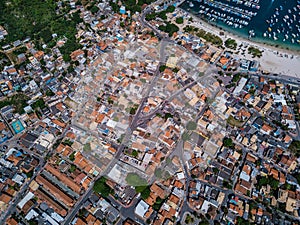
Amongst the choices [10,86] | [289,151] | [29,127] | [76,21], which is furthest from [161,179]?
[76,21]

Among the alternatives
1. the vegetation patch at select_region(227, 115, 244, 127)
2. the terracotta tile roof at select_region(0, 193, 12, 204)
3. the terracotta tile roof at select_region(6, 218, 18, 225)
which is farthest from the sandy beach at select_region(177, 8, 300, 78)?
the terracotta tile roof at select_region(6, 218, 18, 225)

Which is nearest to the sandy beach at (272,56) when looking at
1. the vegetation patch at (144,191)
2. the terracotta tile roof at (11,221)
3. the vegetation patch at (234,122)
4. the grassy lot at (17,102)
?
the vegetation patch at (234,122)

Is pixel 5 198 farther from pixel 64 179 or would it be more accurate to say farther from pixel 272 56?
pixel 272 56

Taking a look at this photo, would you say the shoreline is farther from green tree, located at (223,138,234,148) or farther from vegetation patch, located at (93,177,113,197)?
vegetation patch, located at (93,177,113,197)

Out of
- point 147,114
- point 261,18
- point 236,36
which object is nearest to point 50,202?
point 147,114

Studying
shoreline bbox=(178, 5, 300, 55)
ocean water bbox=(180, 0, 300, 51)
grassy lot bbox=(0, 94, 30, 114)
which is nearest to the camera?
grassy lot bbox=(0, 94, 30, 114)

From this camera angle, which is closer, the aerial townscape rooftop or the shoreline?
the aerial townscape rooftop

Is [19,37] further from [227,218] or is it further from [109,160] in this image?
[227,218]
